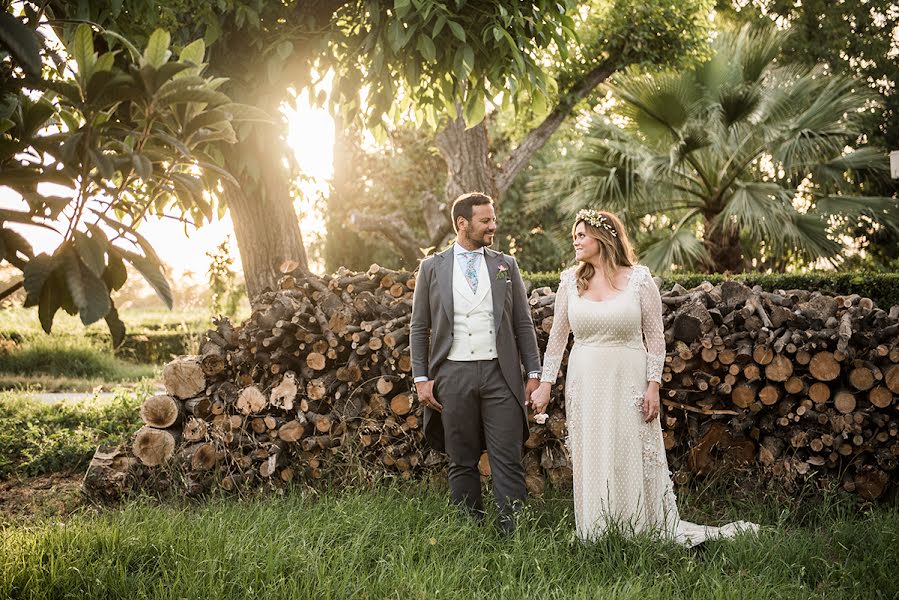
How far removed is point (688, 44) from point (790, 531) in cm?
912

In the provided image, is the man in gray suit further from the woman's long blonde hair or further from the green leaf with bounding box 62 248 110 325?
the green leaf with bounding box 62 248 110 325

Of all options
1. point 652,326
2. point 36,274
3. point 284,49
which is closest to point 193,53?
point 36,274

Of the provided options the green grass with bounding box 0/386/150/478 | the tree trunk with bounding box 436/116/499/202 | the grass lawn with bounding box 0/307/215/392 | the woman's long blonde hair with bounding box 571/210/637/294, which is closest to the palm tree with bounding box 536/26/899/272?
the tree trunk with bounding box 436/116/499/202

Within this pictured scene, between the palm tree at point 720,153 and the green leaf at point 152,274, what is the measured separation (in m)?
10.1

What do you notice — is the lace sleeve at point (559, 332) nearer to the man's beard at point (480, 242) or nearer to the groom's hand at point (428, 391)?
the man's beard at point (480, 242)

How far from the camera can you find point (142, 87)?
84.6 inches

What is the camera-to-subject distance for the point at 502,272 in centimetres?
427

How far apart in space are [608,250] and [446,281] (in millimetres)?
850

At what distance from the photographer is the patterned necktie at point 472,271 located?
426 cm

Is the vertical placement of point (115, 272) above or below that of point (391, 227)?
below

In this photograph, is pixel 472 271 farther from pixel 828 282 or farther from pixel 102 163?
pixel 828 282

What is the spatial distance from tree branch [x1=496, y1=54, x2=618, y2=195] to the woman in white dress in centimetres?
852

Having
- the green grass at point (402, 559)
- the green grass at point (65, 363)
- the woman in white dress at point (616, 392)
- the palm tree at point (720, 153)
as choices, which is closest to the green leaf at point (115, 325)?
the green grass at point (402, 559)

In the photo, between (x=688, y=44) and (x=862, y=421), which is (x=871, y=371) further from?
(x=688, y=44)
